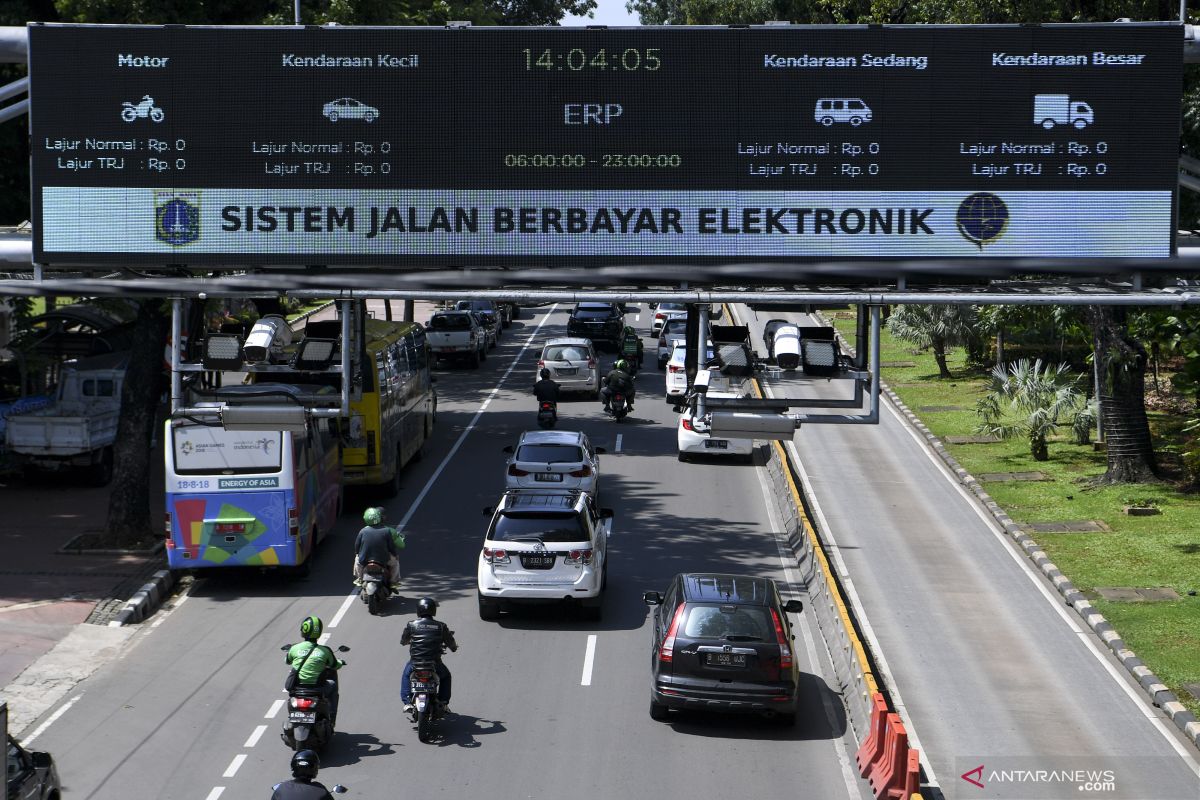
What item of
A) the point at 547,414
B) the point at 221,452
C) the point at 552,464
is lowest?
the point at 552,464

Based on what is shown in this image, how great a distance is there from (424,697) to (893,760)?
533cm

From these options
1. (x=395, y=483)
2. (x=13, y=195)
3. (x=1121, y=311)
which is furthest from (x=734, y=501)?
(x=13, y=195)

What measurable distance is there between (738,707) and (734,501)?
513 inches

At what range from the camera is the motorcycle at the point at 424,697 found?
16266mm

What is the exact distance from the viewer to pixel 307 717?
15492 millimetres

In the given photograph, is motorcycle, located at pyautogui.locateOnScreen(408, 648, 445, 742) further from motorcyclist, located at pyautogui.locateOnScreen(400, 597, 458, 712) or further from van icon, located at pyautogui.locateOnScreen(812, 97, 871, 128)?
van icon, located at pyautogui.locateOnScreen(812, 97, 871, 128)

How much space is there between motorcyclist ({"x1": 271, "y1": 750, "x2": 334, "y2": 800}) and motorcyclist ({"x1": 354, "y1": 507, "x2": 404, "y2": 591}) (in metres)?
9.86

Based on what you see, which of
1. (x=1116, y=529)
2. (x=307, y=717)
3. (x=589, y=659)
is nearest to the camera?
(x=307, y=717)

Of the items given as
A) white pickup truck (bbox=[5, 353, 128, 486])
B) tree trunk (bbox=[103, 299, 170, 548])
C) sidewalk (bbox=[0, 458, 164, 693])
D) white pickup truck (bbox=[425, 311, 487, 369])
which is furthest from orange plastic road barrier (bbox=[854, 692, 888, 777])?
white pickup truck (bbox=[425, 311, 487, 369])

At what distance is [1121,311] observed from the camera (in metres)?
31.4

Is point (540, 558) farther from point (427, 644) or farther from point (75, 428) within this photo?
point (75, 428)

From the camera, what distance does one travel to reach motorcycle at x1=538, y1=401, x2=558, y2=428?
3578 cm

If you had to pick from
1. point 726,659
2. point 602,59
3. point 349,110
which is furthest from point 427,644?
point 602,59

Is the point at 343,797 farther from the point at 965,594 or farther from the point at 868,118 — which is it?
the point at 965,594
